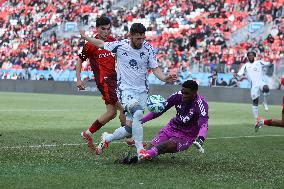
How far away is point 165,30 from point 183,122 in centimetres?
3289

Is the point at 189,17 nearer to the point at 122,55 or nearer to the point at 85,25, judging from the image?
the point at 85,25

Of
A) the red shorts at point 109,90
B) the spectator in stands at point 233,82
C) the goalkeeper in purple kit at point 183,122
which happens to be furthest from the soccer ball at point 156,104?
the spectator in stands at point 233,82

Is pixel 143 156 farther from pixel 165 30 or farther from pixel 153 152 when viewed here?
pixel 165 30

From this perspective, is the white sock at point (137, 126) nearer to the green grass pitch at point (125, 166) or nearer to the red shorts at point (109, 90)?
the green grass pitch at point (125, 166)

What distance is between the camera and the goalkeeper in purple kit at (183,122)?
9.42 meters

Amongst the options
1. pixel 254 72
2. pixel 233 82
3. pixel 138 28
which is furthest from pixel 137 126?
pixel 233 82

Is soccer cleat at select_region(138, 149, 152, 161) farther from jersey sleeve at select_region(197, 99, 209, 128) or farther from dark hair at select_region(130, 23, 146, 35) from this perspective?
dark hair at select_region(130, 23, 146, 35)

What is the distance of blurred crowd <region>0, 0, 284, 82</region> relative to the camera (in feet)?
120

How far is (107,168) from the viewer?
28.1 feet

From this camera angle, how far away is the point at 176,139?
9688mm

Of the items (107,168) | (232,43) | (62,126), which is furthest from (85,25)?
(107,168)

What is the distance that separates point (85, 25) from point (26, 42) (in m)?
4.77

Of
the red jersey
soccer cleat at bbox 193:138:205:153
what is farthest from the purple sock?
the red jersey

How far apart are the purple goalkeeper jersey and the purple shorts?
0.06 m
